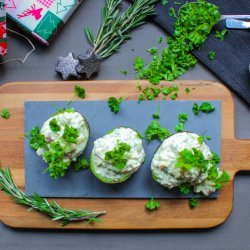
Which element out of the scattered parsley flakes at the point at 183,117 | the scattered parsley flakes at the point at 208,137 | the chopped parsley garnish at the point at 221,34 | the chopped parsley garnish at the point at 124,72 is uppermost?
the chopped parsley garnish at the point at 221,34

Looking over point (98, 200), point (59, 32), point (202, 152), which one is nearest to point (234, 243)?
point (202, 152)

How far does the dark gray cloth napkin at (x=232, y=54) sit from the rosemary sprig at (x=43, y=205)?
0.59 metres

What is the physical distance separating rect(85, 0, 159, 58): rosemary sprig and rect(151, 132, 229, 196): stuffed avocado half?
380 millimetres

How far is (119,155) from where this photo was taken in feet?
4.66

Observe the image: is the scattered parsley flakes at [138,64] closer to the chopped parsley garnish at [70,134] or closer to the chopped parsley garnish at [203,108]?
the chopped parsley garnish at [203,108]

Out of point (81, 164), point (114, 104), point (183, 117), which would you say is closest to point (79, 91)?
point (114, 104)

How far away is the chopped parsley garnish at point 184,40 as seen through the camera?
158 centimetres

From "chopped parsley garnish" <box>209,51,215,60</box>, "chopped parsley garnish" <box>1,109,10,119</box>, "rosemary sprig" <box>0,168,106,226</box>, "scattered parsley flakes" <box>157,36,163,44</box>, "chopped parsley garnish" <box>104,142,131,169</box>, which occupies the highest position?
"scattered parsley flakes" <box>157,36,163,44</box>

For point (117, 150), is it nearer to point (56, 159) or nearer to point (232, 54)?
point (56, 159)

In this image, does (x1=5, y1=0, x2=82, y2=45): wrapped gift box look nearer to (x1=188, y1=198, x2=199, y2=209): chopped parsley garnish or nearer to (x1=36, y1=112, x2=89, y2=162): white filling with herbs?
(x1=36, y1=112, x2=89, y2=162): white filling with herbs

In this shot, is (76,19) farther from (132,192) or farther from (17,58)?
(132,192)

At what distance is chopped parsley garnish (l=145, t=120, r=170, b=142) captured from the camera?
5.08 feet

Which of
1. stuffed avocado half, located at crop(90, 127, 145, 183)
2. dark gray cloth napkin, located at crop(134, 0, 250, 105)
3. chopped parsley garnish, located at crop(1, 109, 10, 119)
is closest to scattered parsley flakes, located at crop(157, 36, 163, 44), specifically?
dark gray cloth napkin, located at crop(134, 0, 250, 105)

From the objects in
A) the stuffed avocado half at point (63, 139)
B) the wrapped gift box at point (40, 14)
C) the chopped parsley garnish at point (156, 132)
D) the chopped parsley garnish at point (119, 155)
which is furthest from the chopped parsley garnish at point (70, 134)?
the wrapped gift box at point (40, 14)
